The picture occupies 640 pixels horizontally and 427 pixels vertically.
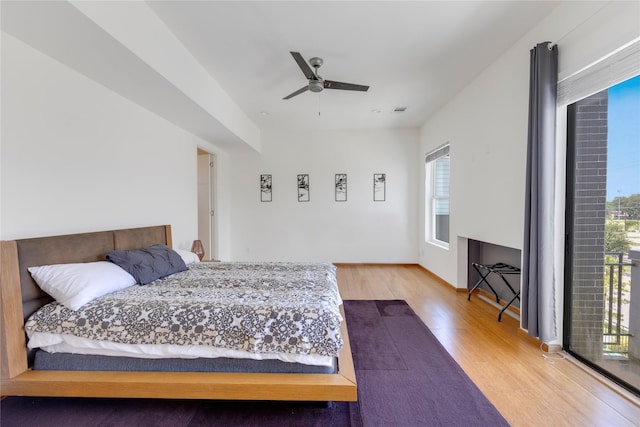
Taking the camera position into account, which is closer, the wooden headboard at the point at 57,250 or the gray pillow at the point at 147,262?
the wooden headboard at the point at 57,250

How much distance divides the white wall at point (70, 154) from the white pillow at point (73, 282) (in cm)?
33

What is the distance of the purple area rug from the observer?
144 cm

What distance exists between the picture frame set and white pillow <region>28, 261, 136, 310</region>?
3.47 metres

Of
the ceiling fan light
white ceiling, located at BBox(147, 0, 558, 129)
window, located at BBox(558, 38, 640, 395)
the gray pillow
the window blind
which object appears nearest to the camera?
window, located at BBox(558, 38, 640, 395)

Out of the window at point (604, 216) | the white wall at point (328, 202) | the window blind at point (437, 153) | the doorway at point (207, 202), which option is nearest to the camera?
the window at point (604, 216)

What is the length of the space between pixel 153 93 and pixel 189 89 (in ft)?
1.05

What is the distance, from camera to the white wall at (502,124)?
1.72 meters

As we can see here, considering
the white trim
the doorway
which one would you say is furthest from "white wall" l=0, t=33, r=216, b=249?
the white trim

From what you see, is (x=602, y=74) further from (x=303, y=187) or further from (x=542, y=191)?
(x=303, y=187)

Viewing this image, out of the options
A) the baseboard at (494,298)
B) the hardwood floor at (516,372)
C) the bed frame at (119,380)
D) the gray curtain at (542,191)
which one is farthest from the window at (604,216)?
the bed frame at (119,380)

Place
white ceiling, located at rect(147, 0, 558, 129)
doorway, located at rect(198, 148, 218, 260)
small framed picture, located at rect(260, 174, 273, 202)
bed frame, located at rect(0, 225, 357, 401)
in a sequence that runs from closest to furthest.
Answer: bed frame, located at rect(0, 225, 357, 401) → white ceiling, located at rect(147, 0, 558, 129) → doorway, located at rect(198, 148, 218, 260) → small framed picture, located at rect(260, 174, 273, 202)

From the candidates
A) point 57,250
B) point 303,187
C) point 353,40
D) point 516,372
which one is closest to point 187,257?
point 57,250

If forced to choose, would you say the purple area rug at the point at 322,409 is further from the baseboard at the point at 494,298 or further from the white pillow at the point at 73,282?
the baseboard at the point at 494,298

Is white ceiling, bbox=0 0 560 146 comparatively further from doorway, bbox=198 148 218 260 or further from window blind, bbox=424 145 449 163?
doorway, bbox=198 148 218 260
